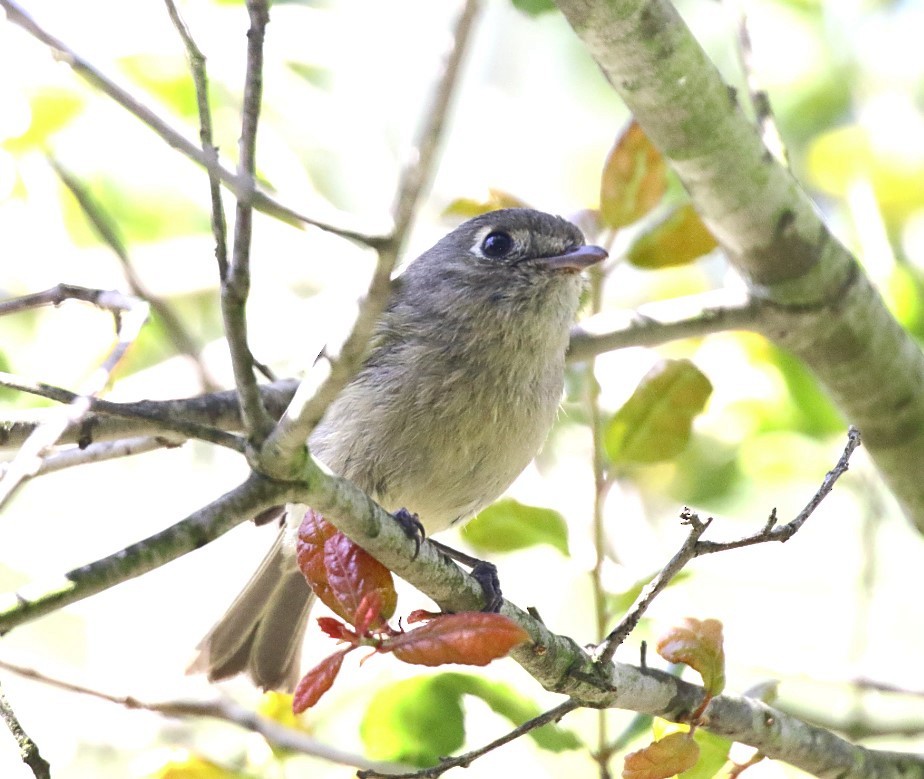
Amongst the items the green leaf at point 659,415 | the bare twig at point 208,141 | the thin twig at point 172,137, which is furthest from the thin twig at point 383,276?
the green leaf at point 659,415

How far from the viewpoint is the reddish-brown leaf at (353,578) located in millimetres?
2332

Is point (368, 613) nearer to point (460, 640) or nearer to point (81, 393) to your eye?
point (460, 640)

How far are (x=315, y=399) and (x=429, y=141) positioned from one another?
0.55m

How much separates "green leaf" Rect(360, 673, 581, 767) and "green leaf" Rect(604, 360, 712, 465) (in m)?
0.79

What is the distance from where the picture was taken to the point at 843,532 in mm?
5934

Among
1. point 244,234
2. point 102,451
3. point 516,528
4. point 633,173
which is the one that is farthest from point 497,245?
point 244,234

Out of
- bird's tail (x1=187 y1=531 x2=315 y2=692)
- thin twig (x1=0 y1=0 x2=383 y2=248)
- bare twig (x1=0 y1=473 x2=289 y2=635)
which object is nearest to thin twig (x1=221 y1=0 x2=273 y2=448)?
thin twig (x1=0 y1=0 x2=383 y2=248)

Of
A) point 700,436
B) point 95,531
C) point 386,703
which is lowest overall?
point 386,703

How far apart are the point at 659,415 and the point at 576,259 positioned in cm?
59

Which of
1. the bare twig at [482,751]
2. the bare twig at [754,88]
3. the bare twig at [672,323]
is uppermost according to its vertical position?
the bare twig at [754,88]

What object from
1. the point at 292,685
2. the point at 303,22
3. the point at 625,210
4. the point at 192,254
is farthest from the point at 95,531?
the point at 625,210

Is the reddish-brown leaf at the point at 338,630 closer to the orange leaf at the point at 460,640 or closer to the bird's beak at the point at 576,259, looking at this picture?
the orange leaf at the point at 460,640

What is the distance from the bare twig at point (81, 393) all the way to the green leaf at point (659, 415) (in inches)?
55.4

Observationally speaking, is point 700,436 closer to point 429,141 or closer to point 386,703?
point 386,703
